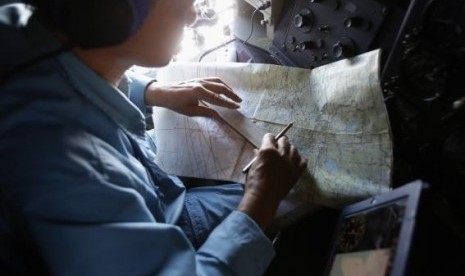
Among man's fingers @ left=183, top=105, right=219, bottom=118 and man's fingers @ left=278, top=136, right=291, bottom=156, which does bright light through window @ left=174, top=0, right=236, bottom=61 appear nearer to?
man's fingers @ left=183, top=105, right=219, bottom=118

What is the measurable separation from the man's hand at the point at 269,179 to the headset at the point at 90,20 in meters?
0.33

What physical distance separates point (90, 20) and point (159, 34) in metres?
0.14

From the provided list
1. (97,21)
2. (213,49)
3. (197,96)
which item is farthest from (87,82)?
(213,49)

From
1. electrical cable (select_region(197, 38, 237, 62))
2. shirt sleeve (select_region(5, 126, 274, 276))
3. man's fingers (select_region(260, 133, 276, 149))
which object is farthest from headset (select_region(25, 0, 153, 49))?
electrical cable (select_region(197, 38, 237, 62))

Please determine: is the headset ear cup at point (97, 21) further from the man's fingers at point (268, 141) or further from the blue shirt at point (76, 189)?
the man's fingers at point (268, 141)

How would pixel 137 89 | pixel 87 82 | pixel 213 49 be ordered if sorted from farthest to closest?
pixel 213 49 → pixel 137 89 → pixel 87 82

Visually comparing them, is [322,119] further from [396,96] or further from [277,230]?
[277,230]

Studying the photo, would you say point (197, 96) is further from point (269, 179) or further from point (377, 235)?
point (377, 235)

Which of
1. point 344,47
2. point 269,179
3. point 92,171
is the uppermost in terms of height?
point 344,47

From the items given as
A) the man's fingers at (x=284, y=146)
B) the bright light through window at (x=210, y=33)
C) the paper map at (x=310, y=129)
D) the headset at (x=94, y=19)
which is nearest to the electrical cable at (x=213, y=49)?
the bright light through window at (x=210, y=33)

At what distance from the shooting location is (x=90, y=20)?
451 millimetres

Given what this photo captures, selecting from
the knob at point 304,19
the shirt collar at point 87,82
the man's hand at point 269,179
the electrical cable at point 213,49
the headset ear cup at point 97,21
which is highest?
the headset ear cup at point 97,21

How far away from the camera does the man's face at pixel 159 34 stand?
1.84 ft

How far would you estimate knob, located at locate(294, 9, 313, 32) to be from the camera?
811 mm
